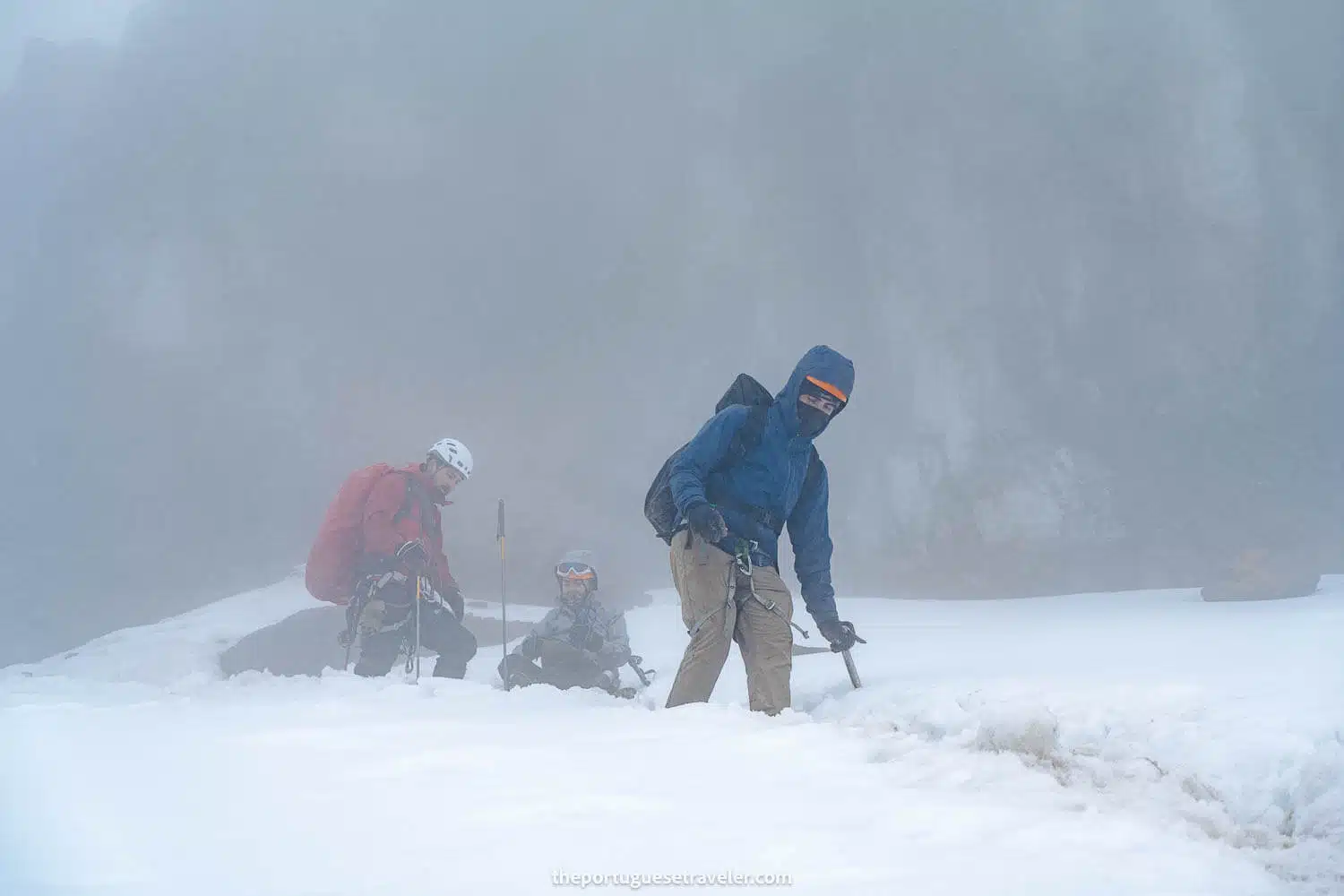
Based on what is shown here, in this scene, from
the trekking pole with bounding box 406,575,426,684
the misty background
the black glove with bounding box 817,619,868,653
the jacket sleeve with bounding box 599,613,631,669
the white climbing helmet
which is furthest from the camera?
the misty background

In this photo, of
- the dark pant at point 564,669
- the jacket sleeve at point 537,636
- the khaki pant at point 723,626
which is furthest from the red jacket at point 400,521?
the khaki pant at point 723,626

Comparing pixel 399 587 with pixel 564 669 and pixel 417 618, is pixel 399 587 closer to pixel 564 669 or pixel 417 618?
pixel 417 618

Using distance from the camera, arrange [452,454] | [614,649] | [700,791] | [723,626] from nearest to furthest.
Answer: [700,791] < [723,626] < [452,454] < [614,649]

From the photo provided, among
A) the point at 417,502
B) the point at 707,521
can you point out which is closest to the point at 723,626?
the point at 707,521

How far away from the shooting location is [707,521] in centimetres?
369

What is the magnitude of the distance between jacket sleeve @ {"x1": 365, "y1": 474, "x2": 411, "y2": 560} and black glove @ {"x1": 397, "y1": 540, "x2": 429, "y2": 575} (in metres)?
0.08

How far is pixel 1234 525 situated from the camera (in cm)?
1622

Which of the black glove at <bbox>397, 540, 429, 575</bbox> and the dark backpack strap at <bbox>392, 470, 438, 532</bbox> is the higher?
the dark backpack strap at <bbox>392, 470, 438, 532</bbox>

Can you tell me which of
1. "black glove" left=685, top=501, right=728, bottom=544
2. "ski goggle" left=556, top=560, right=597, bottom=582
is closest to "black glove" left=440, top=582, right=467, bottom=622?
"ski goggle" left=556, top=560, right=597, bottom=582

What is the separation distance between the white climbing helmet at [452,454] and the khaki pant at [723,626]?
10.9 ft

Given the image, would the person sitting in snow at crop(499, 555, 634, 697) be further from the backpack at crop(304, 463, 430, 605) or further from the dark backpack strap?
the backpack at crop(304, 463, 430, 605)

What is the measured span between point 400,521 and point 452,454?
733 millimetres

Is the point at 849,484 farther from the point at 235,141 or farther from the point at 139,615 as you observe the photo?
the point at 235,141

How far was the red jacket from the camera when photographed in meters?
6.38
